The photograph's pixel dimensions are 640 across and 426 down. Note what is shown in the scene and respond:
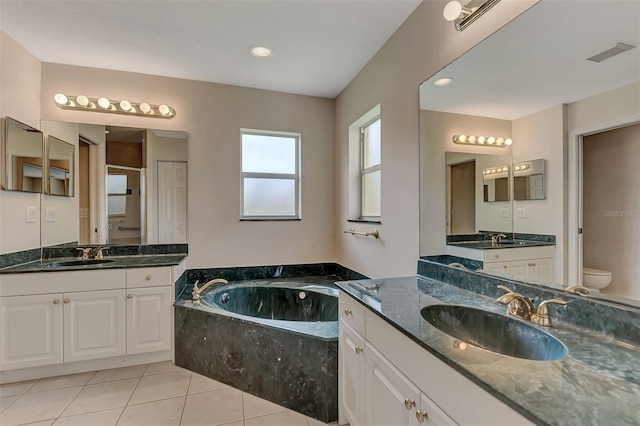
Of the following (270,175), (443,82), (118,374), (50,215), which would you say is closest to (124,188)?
(50,215)

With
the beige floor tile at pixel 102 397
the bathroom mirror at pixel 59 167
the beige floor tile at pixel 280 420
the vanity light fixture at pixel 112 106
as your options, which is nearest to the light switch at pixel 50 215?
the bathroom mirror at pixel 59 167

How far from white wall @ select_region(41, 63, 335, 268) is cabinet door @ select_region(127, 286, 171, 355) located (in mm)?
618

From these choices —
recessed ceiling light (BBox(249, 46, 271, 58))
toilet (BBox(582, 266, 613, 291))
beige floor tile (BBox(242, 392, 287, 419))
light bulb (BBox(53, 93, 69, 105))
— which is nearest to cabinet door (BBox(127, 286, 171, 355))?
beige floor tile (BBox(242, 392, 287, 419))

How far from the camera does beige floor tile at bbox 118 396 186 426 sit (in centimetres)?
173

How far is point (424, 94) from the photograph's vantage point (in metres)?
1.89

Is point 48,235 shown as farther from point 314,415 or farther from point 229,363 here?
point 314,415

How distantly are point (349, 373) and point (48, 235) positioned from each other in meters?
2.84

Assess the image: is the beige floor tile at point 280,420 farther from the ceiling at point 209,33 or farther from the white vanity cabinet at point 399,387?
the ceiling at point 209,33

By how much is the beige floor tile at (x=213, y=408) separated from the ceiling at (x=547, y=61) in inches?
88.6

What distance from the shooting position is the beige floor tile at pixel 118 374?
2.20m

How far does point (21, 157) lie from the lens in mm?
2342

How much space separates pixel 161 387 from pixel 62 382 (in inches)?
29.9

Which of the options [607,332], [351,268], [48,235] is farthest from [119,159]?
[607,332]

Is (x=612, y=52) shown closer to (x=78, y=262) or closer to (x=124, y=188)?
(x=124, y=188)
